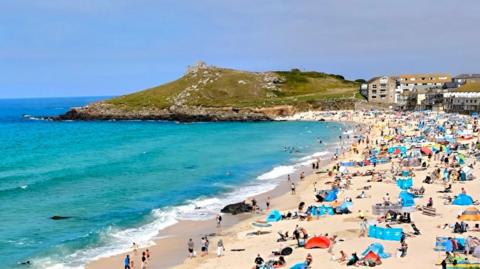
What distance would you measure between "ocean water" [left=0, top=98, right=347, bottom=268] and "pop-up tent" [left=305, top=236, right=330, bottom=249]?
29.1ft

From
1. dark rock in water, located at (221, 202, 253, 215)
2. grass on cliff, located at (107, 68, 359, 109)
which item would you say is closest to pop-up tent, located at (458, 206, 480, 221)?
A: dark rock in water, located at (221, 202, 253, 215)

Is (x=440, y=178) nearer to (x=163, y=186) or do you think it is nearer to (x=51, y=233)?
(x=163, y=186)

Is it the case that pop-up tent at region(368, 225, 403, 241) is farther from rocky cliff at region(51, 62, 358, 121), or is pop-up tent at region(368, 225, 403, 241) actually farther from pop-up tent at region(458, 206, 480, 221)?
rocky cliff at region(51, 62, 358, 121)

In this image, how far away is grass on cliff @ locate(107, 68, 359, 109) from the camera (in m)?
153

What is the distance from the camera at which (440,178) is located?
1614 inches

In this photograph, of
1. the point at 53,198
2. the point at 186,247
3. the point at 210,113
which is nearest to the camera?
→ the point at 186,247

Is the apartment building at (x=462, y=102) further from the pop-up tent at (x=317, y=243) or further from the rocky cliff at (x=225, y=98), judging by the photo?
the pop-up tent at (x=317, y=243)

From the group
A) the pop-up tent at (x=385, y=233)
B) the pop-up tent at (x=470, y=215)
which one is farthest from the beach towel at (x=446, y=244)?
the pop-up tent at (x=470, y=215)

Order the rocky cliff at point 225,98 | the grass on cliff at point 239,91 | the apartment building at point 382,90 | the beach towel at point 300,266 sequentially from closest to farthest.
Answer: the beach towel at point 300,266 → the rocky cliff at point 225,98 → the apartment building at point 382,90 → the grass on cliff at point 239,91

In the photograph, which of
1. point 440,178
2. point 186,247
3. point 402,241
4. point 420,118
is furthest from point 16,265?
point 420,118

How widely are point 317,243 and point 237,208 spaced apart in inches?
422

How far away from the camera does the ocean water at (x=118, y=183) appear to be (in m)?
29.4

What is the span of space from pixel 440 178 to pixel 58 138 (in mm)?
69656

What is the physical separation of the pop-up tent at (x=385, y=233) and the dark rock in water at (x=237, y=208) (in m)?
10.5
